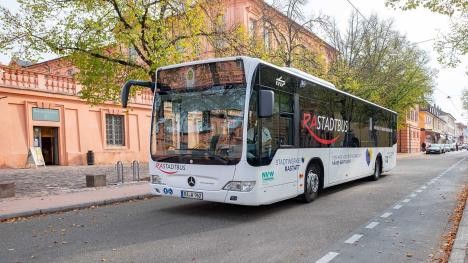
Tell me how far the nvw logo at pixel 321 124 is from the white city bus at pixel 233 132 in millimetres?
58

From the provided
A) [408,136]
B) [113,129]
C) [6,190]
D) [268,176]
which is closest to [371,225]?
[268,176]

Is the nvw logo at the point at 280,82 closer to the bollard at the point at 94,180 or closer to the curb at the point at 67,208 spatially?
the curb at the point at 67,208

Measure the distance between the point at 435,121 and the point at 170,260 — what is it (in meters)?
102

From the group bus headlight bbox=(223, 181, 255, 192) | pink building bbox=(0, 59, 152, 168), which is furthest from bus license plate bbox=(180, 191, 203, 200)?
pink building bbox=(0, 59, 152, 168)

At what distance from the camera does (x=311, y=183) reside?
10133 millimetres

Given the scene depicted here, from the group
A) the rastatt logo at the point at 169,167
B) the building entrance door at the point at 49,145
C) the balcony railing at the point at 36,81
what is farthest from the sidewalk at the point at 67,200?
the building entrance door at the point at 49,145

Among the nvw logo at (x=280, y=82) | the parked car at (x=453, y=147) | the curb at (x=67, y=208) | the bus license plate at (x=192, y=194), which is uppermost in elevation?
the nvw logo at (x=280, y=82)

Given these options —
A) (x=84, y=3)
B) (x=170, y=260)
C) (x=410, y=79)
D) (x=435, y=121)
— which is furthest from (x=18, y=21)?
(x=435, y=121)

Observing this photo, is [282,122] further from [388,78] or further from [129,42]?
[388,78]

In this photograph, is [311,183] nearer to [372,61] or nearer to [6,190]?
[6,190]

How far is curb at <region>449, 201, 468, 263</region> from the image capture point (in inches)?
205

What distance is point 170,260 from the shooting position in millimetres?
5379

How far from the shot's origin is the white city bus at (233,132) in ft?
A: 25.2

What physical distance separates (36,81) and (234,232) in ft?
67.8
